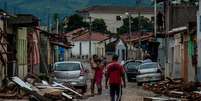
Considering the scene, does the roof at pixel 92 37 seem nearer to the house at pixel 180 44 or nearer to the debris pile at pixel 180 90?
the house at pixel 180 44

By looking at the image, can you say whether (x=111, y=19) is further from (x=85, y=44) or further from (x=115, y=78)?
(x=115, y=78)

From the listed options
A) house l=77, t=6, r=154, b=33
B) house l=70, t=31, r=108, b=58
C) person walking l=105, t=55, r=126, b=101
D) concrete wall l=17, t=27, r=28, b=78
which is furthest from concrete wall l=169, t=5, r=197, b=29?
house l=77, t=6, r=154, b=33

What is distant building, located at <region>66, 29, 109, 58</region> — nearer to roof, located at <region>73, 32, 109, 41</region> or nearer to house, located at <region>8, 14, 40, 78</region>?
roof, located at <region>73, 32, 109, 41</region>

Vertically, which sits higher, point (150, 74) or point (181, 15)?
point (181, 15)

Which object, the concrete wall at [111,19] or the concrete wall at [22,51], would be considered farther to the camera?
the concrete wall at [111,19]

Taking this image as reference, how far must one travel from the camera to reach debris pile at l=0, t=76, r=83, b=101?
2430cm

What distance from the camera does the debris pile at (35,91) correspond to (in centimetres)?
2430

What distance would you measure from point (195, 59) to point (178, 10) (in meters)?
18.9

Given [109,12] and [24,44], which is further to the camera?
[109,12]

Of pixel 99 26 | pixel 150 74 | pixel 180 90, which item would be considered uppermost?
pixel 180 90

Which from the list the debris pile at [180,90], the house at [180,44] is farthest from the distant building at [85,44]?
the debris pile at [180,90]

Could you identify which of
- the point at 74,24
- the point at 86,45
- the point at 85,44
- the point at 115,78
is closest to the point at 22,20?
the point at 115,78

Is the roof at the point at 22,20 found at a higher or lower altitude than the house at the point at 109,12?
higher

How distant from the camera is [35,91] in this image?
24.4 m
